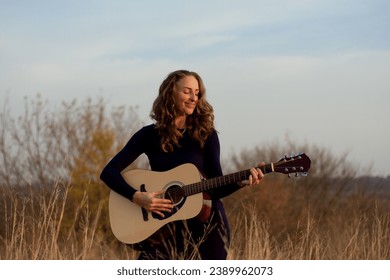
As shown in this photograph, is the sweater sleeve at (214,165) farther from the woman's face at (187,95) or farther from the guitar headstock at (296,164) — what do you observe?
the guitar headstock at (296,164)

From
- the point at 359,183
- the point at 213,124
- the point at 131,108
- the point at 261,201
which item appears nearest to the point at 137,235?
the point at 213,124

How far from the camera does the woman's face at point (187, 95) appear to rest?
4262 mm

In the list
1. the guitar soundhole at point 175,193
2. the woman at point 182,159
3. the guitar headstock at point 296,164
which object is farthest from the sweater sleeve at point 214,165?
the guitar headstock at point 296,164

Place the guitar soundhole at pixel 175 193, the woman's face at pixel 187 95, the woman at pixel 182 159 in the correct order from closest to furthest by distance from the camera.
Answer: the woman at pixel 182 159 → the woman's face at pixel 187 95 → the guitar soundhole at pixel 175 193

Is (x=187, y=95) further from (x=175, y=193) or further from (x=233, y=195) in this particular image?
(x=233, y=195)

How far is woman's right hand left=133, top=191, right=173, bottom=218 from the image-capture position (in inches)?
170

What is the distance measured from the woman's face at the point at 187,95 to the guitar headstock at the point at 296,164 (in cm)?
65

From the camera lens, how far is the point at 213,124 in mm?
4262

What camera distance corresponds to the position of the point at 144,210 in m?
4.46

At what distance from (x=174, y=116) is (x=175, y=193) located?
0.48 meters

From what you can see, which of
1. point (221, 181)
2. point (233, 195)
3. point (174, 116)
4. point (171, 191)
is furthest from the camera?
point (233, 195)

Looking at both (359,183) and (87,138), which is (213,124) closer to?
(87,138)

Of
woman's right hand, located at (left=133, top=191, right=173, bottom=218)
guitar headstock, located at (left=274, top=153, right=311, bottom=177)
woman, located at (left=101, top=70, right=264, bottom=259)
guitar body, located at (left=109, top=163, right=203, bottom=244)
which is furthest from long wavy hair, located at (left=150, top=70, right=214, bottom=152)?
guitar headstock, located at (left=274, top=153, right=311, bottom=177)

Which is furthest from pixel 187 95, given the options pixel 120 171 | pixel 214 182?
pixel 120 171
